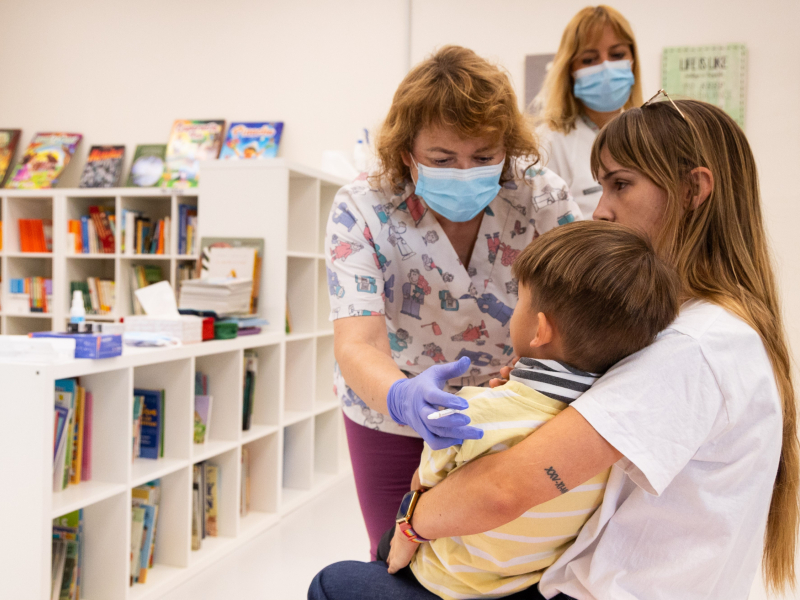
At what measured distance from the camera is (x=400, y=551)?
104 centimetres

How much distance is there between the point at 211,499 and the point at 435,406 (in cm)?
215

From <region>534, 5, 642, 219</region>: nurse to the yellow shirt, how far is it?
1.28 metres

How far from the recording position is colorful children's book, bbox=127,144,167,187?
5.01 metres

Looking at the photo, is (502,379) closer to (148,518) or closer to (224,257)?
(148,518)

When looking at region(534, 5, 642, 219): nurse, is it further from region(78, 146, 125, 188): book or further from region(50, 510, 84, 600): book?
region(78, 146, 125, 188): book

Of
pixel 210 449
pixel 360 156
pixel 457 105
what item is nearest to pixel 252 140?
pixel 360 156

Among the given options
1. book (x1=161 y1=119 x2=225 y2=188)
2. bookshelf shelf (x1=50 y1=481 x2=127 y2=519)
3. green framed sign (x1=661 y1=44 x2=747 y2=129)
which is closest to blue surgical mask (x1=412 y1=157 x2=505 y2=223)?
bookshelf shelf (x1=50 y1=481 x2=127 y2=519)

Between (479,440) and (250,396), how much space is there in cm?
233

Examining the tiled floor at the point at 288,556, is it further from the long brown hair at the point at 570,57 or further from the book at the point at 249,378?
the long brown hair at the point at 570,57

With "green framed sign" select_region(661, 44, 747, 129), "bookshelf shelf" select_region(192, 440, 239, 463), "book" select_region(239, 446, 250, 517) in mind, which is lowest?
"book" select_region(239, 446, 250, 517)

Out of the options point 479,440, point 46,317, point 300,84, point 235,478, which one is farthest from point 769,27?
point 46,317

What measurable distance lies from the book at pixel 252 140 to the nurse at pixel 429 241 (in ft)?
11.8

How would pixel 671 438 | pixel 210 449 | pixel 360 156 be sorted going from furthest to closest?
pixel 360 156
pixel 210 449
pixel 671 438

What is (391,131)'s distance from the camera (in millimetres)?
1368
